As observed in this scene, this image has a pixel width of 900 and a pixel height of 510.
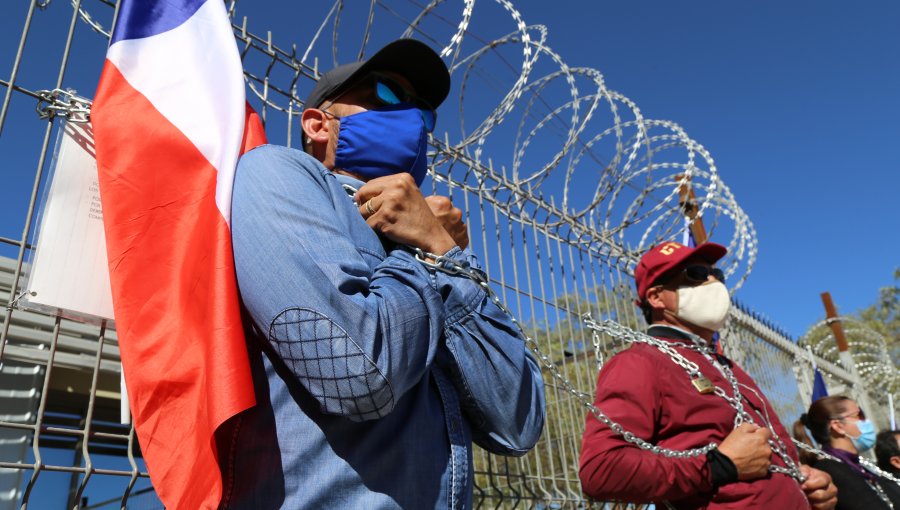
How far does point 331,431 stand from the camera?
128cm

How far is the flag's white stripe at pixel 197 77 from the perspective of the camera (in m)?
1.76

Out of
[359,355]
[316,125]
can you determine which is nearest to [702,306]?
[316,125]

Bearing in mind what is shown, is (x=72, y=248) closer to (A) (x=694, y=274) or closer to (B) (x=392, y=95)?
(B) (x=392, y=95)

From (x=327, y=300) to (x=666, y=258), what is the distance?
2743mm

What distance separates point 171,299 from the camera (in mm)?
1474

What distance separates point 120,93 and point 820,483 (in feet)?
10.6

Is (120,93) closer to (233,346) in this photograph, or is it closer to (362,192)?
(362,192)

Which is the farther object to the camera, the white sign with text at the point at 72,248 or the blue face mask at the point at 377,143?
the blue face mask at the point at 377,143

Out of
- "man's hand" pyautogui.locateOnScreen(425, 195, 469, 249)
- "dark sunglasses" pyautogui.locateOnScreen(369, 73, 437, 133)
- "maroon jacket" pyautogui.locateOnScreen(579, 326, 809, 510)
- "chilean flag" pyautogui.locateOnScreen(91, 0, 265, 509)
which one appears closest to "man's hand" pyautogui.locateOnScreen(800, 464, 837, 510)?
"maroon jacket" pyautogui.locateOnScreen(579, 326, 809, 510)

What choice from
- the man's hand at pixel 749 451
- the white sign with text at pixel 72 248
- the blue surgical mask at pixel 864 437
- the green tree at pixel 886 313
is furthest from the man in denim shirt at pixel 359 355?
the green tree at pixel 886 313

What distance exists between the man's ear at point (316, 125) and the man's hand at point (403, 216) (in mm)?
446

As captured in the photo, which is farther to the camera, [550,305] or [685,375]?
[550,305]

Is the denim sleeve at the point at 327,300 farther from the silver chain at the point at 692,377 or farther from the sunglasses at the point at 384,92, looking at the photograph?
the silver chain at the point at 692,377

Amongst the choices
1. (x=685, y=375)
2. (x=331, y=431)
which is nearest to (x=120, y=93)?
(x=331, y=431)
